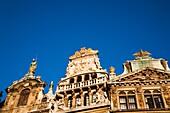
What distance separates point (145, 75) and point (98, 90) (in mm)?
4336

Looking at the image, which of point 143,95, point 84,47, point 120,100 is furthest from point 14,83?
point 143,95

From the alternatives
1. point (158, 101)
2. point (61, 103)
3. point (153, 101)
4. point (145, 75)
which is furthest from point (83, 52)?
point (158, 101)

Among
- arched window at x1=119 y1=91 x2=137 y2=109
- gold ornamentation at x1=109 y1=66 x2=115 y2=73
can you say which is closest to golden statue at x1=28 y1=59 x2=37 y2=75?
gold ornamentation at x1=109 y1=66 x2=115 y2=73

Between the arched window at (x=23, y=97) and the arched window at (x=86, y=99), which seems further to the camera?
the arched window at (x=23, y=97)

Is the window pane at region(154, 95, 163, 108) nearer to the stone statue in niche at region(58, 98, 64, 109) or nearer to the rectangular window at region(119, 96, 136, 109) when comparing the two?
the rectangular window at region(119, 96, 136, 109)

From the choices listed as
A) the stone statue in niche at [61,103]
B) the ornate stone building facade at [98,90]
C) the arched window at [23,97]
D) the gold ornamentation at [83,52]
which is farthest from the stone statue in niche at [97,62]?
the arched window at [23,97]

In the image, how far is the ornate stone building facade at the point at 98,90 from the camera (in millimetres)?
21422

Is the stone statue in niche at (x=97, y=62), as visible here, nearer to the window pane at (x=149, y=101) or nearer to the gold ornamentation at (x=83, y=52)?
the gold ornamentation at (x=83, y=52)

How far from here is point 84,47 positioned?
3030cm

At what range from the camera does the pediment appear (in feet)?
76.2

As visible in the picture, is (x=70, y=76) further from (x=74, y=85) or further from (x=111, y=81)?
(x=111, y=81)

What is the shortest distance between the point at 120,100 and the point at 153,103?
8.68ft

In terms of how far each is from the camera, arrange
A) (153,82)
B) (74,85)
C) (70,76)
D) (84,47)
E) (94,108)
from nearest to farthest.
→ 1. (94,108)
2. (153,82)
3. (74,85)
4. (70,76)
5. (84,47)

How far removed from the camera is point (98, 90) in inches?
927
